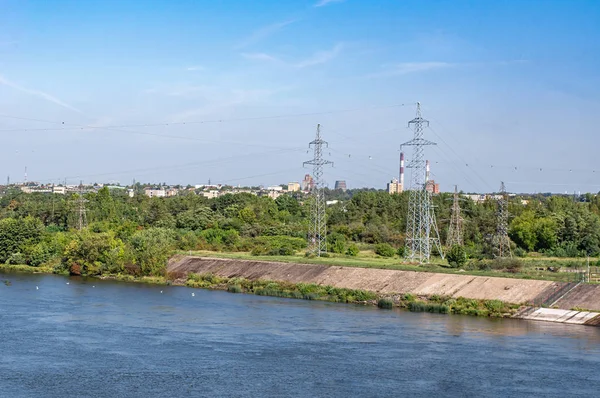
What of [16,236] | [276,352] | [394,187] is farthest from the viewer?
[394,187]

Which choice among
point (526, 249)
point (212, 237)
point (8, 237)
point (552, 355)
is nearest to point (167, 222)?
point (212, 237)

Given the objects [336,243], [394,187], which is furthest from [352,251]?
[394,187]

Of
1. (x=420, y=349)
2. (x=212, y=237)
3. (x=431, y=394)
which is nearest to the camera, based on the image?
(x=431, y=394)

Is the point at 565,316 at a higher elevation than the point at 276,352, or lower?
higher

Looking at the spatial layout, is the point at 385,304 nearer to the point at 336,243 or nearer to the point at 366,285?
the point at 366,285

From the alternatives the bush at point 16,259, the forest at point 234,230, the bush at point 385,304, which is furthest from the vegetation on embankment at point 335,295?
the bush at point 16,259

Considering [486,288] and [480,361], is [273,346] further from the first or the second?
[486,288]

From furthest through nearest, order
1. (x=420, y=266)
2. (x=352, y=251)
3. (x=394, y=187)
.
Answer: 1. (x=394, y=187)
2. (x=352, y=251)
3. (x=420, y=266)
